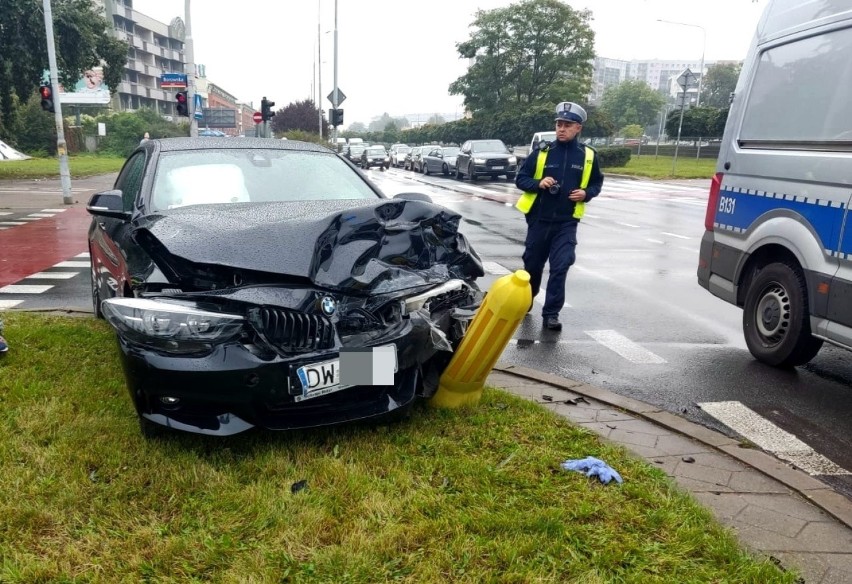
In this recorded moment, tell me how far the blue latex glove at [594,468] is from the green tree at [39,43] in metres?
23.4

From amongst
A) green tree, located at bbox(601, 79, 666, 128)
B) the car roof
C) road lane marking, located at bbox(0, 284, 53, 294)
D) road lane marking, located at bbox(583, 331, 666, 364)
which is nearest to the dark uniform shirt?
road lane marking, located at bbox(583, 331, 666, 364)

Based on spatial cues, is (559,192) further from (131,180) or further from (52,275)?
(52,275)


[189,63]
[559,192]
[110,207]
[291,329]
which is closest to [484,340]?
[291,329]

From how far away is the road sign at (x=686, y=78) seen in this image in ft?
87.0

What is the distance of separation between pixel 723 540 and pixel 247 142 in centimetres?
398

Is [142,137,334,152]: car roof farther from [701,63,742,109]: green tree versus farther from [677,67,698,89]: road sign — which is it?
[701,63,742,109]: green tree

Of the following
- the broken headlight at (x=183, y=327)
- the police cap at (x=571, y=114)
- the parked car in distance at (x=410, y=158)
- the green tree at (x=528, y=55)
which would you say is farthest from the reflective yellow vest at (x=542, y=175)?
the green tree at (x=528, y=55)

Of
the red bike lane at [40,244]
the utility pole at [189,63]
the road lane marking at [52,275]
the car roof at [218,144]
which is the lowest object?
the red bike lane at [40,244]

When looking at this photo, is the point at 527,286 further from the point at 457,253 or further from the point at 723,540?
the point at 723,540

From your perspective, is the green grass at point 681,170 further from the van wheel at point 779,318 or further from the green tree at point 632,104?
the green tree at point 632,104

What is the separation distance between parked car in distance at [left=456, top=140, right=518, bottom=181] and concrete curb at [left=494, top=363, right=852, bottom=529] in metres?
23.4

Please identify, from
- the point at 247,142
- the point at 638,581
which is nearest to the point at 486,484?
the point at 638,581

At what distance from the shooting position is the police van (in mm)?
4398

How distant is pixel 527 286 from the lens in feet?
12.2
